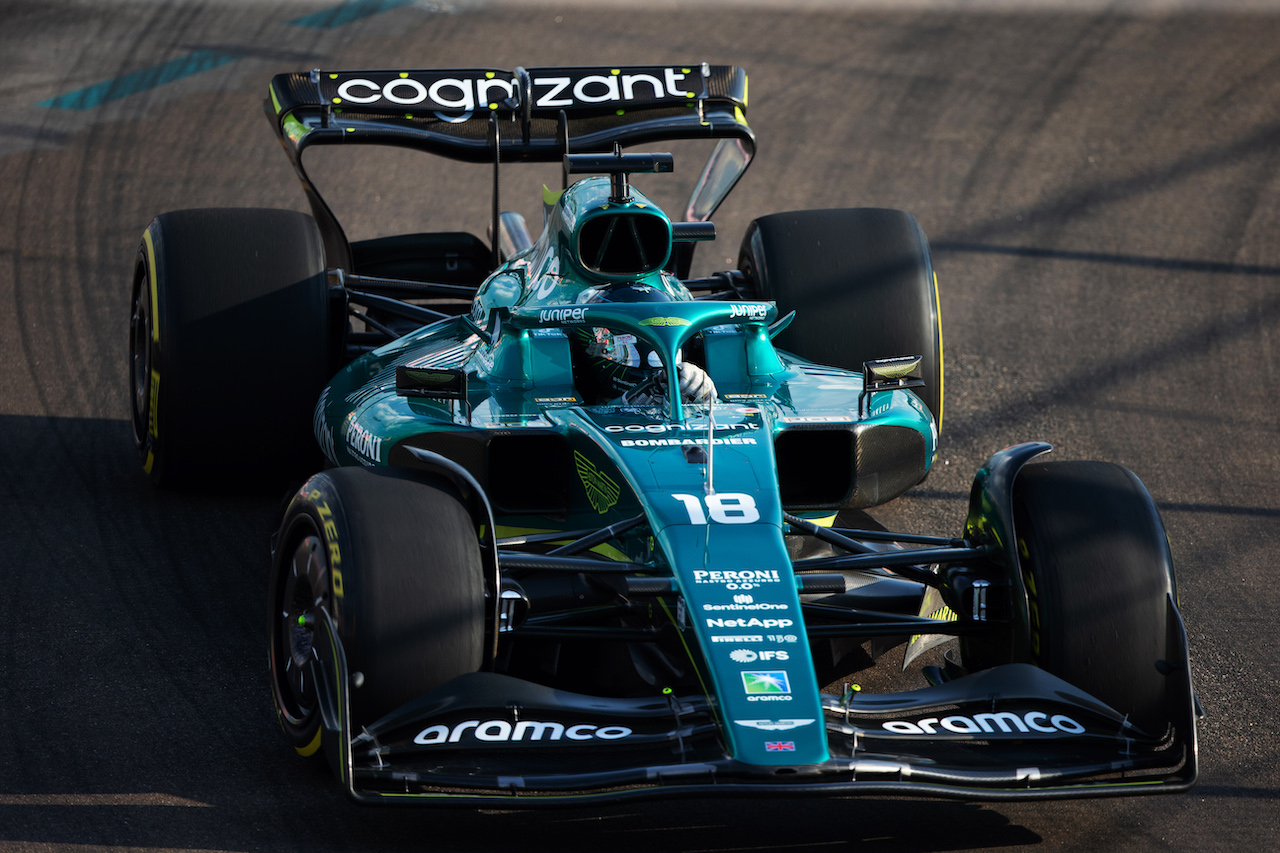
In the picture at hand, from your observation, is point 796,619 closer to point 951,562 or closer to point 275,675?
point 951,562

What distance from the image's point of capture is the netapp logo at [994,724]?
4.32 m

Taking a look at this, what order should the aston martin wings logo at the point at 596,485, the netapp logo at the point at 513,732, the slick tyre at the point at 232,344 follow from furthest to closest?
the slick tyre at the point at 232,344
the aston martin wings logo at the point at 596,485
the netapp logo at the point at 513,732

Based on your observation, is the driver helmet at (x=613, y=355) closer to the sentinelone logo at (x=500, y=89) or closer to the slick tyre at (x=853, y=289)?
the slick tyre at (x=853, y=289)

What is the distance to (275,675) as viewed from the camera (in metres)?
4.95

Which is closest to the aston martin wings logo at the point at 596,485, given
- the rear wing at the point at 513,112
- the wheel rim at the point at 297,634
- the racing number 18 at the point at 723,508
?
the racing number 18 at the point at 723,508

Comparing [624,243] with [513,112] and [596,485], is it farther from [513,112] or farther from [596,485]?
[513,112]

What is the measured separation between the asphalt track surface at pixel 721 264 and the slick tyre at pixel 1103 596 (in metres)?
0.49

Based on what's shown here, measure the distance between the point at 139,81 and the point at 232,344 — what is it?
784 cm

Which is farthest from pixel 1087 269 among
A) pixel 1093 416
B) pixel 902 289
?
pixel 902 289

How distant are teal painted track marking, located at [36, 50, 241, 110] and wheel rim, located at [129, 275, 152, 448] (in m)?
6.35

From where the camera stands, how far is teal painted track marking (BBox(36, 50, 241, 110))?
42.8 ft

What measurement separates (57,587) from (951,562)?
11.6 ft

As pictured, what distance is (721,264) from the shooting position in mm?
10633

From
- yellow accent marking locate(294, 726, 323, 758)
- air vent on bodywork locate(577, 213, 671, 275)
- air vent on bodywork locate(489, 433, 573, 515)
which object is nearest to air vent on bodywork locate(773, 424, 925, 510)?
air vent on bodywork locate(489, 433, 573, 515)
